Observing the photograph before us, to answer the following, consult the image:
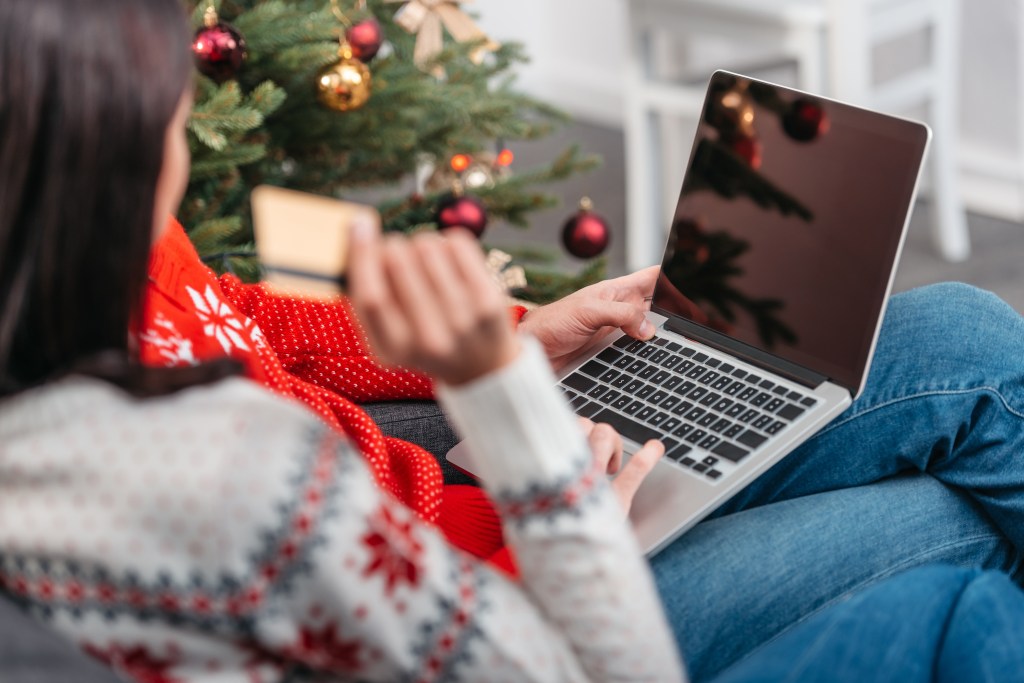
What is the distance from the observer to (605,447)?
78cm

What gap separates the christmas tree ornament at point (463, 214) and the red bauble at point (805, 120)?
59cm

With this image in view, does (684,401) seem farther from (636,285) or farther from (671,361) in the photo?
(636,285)

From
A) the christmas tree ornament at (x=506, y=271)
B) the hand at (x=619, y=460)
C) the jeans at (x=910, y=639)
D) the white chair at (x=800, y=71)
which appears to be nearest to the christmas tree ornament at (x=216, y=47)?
the christmas tree ornament at (x=506, y=271)

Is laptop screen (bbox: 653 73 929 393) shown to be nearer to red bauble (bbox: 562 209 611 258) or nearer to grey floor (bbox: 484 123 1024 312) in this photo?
red bauble (bbox: 562 209 611 258)

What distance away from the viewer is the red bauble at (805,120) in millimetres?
889

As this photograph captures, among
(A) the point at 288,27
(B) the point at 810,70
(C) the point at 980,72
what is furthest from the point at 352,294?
(C) the point at 980,72

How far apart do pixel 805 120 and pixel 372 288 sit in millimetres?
536

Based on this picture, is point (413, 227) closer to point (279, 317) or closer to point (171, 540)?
point (279, 317)

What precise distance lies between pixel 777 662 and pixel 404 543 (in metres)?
0.24

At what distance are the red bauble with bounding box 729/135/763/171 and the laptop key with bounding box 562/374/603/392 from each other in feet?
0.78

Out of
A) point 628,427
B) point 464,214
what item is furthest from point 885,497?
point 464,214

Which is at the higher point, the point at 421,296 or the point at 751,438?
the point at 421,296

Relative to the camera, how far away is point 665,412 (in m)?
0.92

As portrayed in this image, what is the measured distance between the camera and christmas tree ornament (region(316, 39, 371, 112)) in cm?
132
